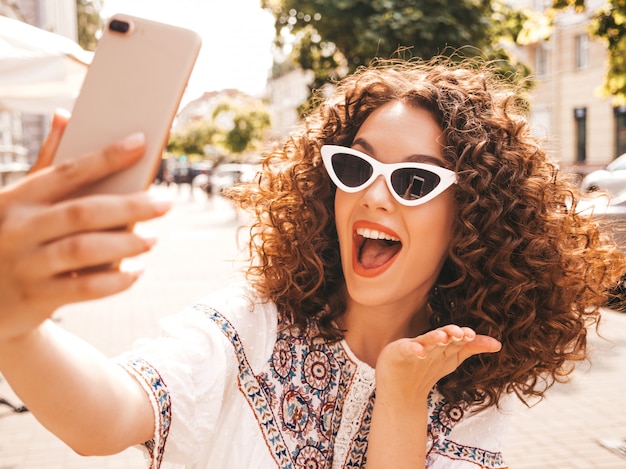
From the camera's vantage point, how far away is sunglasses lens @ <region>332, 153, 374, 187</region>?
1844mm

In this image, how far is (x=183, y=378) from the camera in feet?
4.97

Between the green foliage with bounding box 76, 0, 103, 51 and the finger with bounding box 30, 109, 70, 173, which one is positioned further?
Answer: the green foliage with bounding box 76, 0, 103, 51

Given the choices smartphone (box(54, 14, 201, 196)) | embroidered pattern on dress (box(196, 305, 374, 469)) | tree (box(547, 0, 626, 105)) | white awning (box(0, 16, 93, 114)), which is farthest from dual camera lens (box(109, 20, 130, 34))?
tree (box(547, 0, 626, 105))

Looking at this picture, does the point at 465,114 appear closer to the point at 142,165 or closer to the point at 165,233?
the point at 142,165

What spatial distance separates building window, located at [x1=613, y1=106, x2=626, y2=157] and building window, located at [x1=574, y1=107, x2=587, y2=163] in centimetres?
183

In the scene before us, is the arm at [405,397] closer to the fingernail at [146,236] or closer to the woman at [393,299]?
the woman at [393,299]

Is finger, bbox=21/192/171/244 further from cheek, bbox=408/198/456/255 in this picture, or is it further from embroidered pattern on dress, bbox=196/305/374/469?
cheek, bbox=408/198/456/255

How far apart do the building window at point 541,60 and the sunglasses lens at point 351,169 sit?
2877 centimetres

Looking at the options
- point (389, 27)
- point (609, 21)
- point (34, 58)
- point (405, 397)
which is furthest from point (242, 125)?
point (405, 397)

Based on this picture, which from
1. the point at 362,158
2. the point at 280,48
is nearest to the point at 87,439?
the point at 362,158

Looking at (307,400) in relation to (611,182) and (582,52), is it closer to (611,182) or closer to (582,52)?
(611,182)

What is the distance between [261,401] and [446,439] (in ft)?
1.86

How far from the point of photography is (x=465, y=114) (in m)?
1.94

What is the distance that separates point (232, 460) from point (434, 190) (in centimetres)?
89
